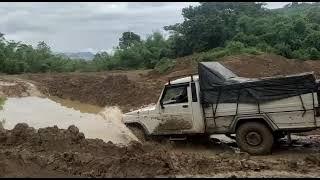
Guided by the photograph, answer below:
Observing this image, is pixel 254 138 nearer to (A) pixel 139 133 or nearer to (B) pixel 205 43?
(A) pixel 139 133

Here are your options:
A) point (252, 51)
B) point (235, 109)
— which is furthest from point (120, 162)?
point (252, 51)

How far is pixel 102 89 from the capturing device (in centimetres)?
2734

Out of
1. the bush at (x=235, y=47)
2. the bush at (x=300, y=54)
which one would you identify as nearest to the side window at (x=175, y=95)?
the bush at (x=235, y=47)

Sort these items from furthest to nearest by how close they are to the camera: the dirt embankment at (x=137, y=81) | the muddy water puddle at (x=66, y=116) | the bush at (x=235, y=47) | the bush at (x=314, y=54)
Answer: the bush at (x=235, y=47), the bush at (x=314, y=54), the dirt embankment at (x=137, y=81), the muddy water puddle at (x=66, y=116)

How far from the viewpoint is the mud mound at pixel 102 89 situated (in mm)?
24381

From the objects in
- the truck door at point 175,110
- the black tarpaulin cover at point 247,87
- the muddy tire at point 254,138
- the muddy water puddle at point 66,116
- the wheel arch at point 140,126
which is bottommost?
the muddy water puddle at point 66,116

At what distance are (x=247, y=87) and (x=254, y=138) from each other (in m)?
1.15

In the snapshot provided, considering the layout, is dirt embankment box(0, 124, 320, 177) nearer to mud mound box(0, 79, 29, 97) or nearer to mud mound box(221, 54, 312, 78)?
mud mound box(221, 54, 312, 78)

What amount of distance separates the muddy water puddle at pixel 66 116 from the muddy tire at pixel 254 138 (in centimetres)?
296

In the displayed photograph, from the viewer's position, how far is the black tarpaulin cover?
1140cm

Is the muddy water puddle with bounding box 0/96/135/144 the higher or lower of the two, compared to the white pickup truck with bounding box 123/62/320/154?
lower

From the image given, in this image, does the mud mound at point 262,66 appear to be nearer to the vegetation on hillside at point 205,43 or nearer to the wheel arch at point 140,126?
the vegetation on hillside at point 205,43

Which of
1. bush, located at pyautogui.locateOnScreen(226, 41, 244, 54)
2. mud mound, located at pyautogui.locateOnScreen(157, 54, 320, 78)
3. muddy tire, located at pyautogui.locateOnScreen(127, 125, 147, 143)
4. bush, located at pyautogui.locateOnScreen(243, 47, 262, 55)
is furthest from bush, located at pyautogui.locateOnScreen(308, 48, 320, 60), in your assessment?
muddy tire, located at pyautogui.locateOnScreen(127, 125, 147, 143)

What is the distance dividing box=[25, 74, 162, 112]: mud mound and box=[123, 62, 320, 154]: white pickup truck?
9426 mm
